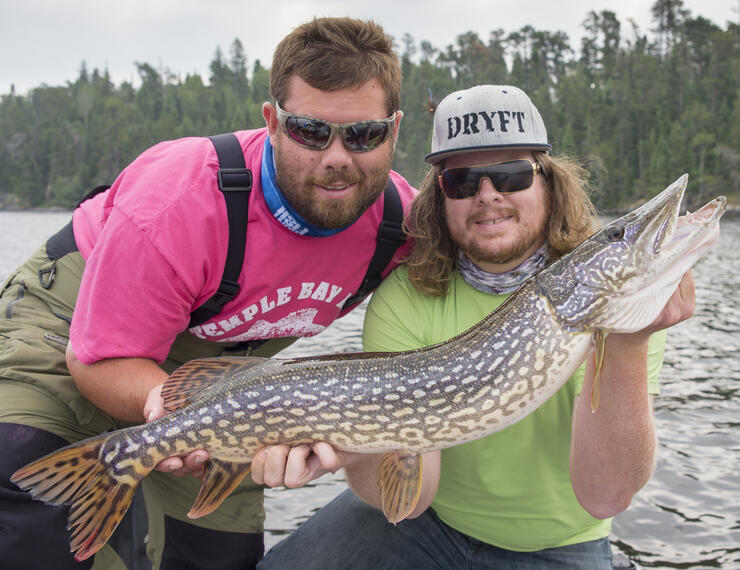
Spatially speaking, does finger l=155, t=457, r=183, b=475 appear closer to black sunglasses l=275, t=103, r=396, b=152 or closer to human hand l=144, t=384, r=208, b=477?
human hand l=144, t=384, r=208, b=477

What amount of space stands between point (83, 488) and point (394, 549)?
1588mm

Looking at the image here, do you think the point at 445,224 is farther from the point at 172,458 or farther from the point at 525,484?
the point at 172,458

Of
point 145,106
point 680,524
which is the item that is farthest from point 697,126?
point 145,106

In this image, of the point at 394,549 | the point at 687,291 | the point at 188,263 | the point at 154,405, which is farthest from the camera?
the point at 394,549

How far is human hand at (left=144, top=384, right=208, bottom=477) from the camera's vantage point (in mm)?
2689

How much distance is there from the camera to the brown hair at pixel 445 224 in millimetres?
3291

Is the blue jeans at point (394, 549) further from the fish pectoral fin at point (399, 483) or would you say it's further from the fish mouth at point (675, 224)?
the fish mouth at point (675, 224)

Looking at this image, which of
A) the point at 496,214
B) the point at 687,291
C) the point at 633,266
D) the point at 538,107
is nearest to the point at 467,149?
the point at 496,214

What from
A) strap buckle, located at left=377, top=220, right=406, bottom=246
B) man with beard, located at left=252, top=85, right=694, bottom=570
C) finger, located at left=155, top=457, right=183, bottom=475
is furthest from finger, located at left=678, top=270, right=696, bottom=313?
finger, located at left=155, top=457, right=183, bottom=475

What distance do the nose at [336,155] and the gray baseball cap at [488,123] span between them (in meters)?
0.52

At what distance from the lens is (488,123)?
3193mm

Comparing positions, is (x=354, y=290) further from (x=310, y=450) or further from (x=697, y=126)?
(x=697, y=126)

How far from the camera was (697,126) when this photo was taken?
5272 cm

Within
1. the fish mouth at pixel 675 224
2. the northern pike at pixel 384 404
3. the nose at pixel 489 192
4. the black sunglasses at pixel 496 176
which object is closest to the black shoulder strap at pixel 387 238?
the black sunglasses at pixel 496 176
